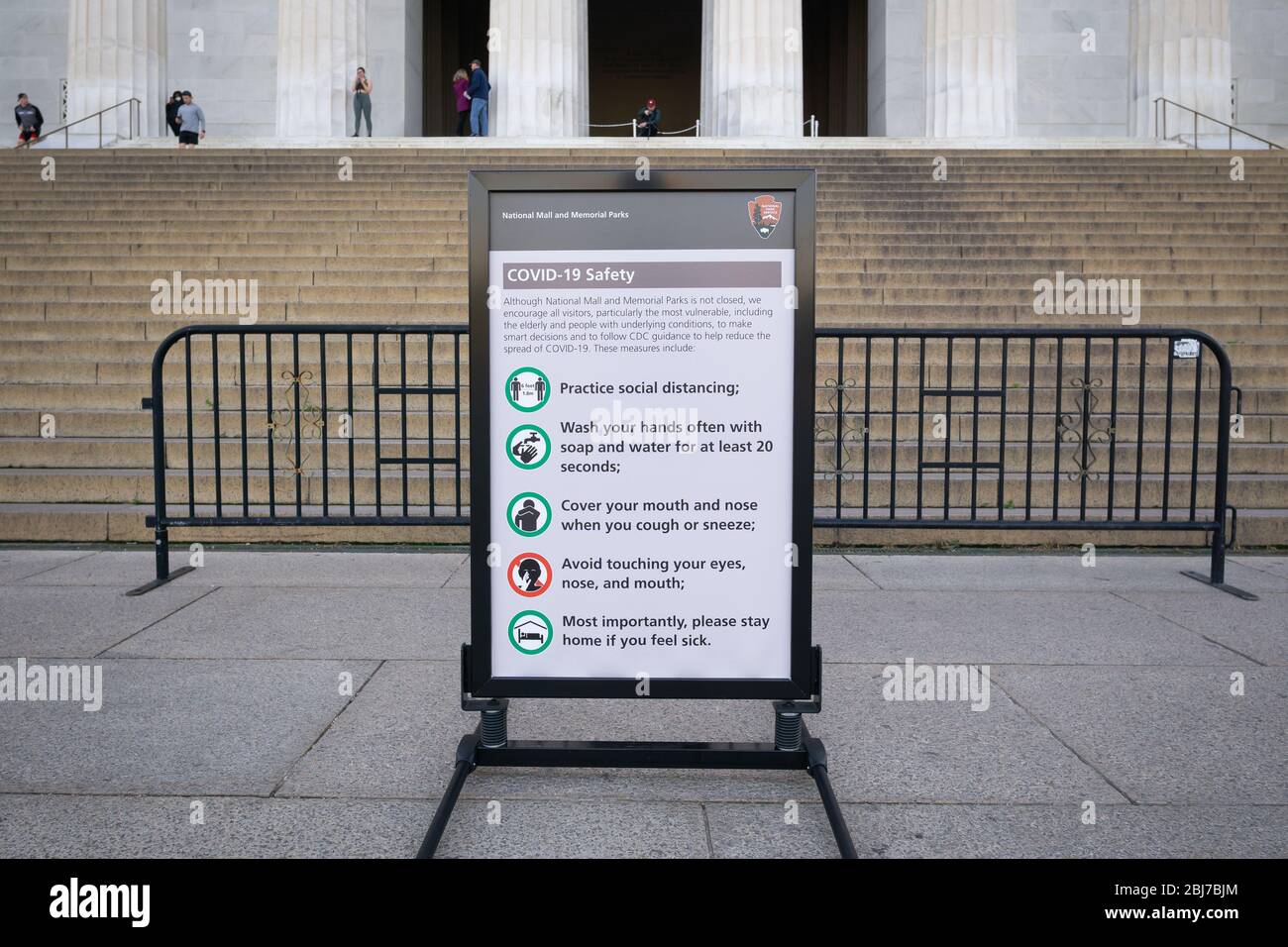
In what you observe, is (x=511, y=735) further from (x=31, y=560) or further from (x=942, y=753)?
(x=31, y=560)

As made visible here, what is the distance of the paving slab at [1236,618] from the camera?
477cm

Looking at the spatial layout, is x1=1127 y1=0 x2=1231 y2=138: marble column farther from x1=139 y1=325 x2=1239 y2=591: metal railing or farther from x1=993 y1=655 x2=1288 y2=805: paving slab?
x1=993 y1=655 x2=1288 y2=805: paving slab

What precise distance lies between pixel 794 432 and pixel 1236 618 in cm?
364

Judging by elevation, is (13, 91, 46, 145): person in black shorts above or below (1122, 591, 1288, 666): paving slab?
above

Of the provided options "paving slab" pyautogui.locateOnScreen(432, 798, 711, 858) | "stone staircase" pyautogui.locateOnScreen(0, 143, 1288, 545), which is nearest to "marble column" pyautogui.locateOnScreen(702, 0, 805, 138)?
"stone staircase" pyautogui.locateOnScreen(0, 143, 1288, 545)

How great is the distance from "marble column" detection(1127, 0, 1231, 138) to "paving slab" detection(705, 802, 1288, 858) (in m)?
21.9

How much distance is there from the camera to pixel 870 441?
25.8 feet

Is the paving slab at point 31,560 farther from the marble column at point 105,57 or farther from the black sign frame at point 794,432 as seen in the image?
the marble column at point 105,57

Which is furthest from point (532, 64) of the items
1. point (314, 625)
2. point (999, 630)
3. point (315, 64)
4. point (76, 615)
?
point (999, 630)

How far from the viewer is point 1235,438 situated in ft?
27.2

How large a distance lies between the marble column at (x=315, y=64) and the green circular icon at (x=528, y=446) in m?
20.5

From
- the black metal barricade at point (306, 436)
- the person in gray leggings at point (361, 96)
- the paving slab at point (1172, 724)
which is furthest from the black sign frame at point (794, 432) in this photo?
the person in gray leggings at point (361, 96)

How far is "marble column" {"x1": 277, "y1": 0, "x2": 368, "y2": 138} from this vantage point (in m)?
21.0

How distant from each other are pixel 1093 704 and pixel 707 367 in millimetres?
2228
